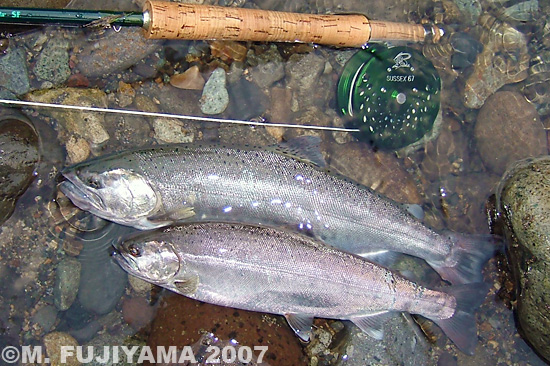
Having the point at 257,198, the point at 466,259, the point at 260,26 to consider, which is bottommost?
the point at 466,259

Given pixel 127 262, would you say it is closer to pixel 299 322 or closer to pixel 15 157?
pixel 15 157

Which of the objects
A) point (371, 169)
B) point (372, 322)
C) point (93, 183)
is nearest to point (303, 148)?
point (371, 169)

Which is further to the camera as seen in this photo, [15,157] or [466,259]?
[466,259]

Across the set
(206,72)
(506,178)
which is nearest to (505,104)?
(506,178)

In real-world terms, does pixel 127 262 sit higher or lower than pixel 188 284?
higher

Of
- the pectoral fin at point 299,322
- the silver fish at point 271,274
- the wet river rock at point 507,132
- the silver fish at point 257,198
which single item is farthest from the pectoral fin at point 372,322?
the wet river rock at point 507,132

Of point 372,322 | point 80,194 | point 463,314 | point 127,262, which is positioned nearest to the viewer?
point 127,262

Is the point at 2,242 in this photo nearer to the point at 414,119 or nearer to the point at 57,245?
the point at 57,245

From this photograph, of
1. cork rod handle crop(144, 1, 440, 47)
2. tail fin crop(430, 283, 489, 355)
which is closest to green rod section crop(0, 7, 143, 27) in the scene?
cork rod handle crop(144, 1, 440, 47)
